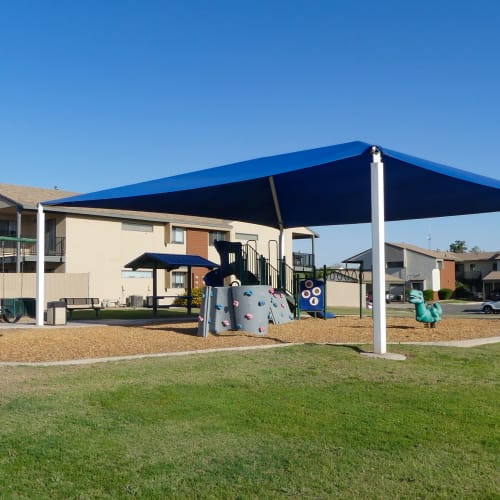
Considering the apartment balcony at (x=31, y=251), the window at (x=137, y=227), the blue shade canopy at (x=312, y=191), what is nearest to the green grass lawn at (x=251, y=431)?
the blue shade canopy at (x=312, y=191)

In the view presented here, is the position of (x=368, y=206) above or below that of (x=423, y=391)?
above

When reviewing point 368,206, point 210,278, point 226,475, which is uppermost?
point 368,206

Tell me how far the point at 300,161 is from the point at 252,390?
6855 millimetres

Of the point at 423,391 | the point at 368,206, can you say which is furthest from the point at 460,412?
the point at 368,206

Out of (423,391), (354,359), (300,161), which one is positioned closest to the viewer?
(423,391)

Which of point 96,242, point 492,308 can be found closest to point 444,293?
point 492,308

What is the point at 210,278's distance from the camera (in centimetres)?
1848

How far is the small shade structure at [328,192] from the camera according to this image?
11547 millimetres

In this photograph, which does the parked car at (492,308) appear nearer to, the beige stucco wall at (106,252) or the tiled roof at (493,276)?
the beige stucco wall at (106,252)

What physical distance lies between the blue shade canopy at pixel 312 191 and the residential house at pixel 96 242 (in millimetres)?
11484

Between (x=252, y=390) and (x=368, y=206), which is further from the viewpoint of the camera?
(x=368, y=206)

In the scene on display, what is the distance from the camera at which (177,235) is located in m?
40.5

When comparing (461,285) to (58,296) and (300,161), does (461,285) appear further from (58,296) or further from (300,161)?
(300,161)

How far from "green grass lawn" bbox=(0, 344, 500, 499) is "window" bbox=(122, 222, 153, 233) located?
28.9 meters
